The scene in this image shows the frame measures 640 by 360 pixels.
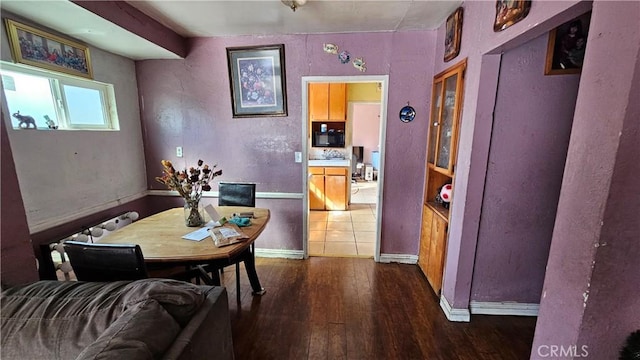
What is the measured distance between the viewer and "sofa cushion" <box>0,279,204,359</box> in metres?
0.90

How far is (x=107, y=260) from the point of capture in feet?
4.34

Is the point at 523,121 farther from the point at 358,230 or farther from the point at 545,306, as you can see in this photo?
the point at 358,230

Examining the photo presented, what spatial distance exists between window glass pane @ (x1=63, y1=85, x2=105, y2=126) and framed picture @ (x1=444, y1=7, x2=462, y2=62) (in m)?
3.12

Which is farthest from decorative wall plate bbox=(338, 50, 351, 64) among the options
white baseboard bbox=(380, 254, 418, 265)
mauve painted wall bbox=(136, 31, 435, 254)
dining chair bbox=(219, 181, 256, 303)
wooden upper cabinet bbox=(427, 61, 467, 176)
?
white baseboard bbox=(380, 254, 418, 265)

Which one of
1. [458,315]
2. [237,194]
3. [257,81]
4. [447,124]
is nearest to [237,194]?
[237,194]

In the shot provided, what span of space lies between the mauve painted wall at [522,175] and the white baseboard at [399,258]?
2.83 feet

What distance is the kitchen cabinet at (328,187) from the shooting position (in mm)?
4547

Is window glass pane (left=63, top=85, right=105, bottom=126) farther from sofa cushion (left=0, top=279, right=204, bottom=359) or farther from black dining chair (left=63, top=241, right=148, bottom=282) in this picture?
sofa cushion (left=0, top=279, right=204, bottom=359)

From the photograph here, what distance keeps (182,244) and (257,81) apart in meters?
1.78

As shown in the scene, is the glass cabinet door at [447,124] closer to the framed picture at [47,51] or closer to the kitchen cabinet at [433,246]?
the kitchen cabinet at [433,246]

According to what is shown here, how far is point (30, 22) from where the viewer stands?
1767 mm

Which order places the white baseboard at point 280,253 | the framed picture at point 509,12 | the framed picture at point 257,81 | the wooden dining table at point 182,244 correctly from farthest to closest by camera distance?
1. the white baseboard at point 280,253
2. the framed picture at point 257,81
3. the wooden dining table at point 182,244
4. the framed picture at point 509,12

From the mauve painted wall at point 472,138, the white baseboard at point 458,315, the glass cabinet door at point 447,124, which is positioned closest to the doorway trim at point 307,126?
the glass cabinet door at point 447,124

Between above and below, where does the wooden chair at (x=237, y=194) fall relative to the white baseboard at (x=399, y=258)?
above
